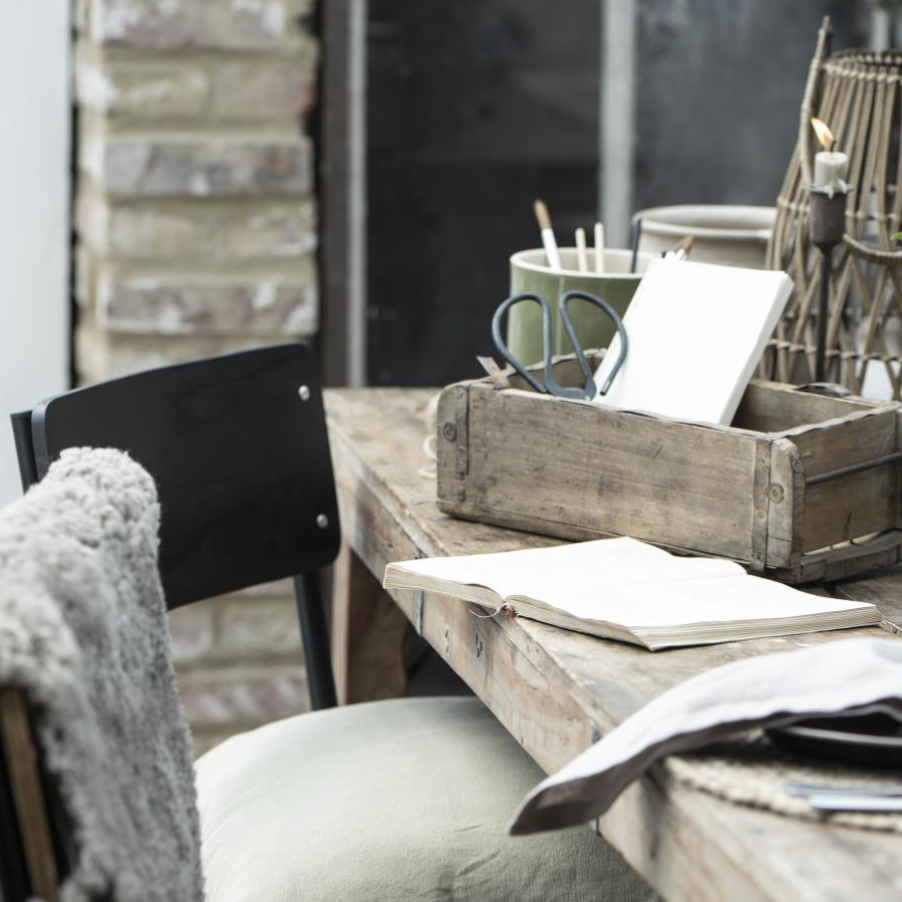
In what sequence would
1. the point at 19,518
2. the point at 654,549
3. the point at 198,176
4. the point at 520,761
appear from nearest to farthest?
1. the point at 19,518
2. the point at 654,549
3. the point at 520,761
4. the point at 198,176

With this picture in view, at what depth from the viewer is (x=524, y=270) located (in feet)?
4.00

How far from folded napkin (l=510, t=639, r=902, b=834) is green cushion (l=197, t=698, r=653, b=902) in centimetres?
32

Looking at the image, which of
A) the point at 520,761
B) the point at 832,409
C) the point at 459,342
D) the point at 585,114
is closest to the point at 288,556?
the point at 520,761

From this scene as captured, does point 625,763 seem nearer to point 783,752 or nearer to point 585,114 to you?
point 783,752

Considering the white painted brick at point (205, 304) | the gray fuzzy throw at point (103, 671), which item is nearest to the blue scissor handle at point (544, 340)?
the gray fuzzy throw at point (103, 671)

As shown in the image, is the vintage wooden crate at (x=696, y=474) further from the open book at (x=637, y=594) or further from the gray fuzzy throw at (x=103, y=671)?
the gray fuzzy throw at (x=103, y=671)

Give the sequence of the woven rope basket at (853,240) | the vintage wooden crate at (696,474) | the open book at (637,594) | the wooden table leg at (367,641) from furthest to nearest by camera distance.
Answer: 1. the wooden table leg at (367,641)
2. the woven rope basket at (853,240)
3. the vintage wooden crate at (696,474)
4. the open book at (637,594)

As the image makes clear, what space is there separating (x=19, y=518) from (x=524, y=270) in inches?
26.5

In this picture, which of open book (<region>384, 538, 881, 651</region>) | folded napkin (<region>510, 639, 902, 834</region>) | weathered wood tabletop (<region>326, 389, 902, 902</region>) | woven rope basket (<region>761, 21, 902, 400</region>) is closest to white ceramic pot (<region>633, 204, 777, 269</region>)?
woven rope basket (<region>761, 21, 902, 400</region>)

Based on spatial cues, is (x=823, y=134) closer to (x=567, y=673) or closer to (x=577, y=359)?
(x=577, y=359)

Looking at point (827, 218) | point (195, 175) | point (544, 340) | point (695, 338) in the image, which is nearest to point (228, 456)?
point (544, 340)

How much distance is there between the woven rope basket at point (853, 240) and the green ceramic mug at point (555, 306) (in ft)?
0.50

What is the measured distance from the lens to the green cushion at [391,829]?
3.13ft

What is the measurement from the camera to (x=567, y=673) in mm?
785
